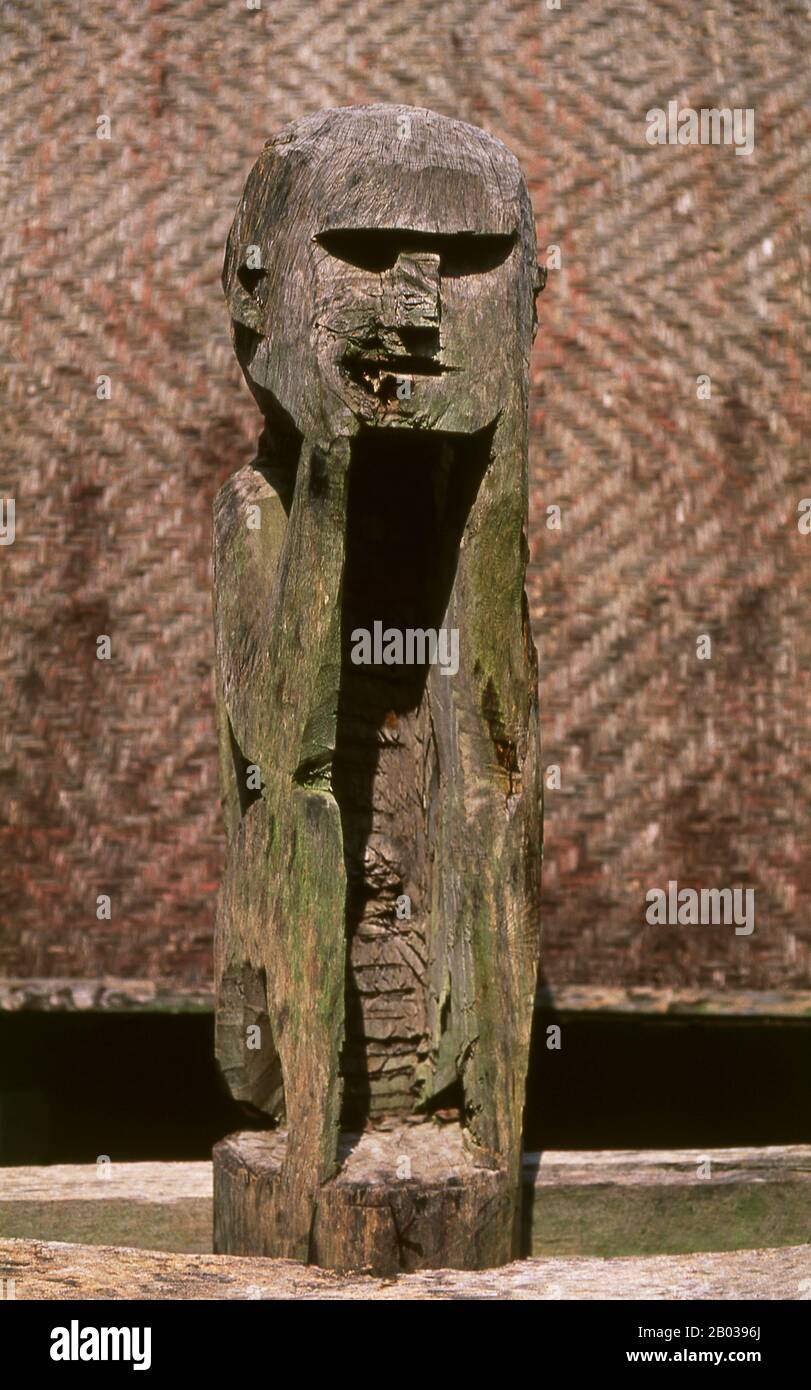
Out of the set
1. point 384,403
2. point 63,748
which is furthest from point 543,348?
point 384,403

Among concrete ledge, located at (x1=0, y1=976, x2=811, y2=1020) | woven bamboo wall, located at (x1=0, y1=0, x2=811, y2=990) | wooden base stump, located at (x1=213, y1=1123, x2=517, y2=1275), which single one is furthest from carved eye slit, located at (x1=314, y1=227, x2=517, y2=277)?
concrete ledge, located at (x1=0, y1=976, x2=811, y2=1020)

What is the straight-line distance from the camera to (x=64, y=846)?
4762 millimetres

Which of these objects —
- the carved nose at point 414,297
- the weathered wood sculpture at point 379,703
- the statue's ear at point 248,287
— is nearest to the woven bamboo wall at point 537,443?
the weathered wood sculpture at point 379,703

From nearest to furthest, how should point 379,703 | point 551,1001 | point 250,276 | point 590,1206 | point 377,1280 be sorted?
point 377,1280
point 250,276
point 379,703
point 590,1206
point 551,1001

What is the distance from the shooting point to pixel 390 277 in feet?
9.62

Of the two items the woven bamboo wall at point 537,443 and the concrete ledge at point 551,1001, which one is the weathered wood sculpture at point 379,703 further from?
the woven bamboo wall at point 537,443

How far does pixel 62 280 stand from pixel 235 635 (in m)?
2.16

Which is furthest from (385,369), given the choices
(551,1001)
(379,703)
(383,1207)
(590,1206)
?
(551,1001)

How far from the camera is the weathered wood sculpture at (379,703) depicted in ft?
9.62

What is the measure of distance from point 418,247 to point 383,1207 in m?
1.39

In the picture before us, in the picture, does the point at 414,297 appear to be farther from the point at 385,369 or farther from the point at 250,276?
the point at 250,276

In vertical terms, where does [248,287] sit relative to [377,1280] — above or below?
above

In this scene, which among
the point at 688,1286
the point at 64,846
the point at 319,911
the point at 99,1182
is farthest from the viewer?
the point at 64,846

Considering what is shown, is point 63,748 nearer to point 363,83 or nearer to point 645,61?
point 363,83
